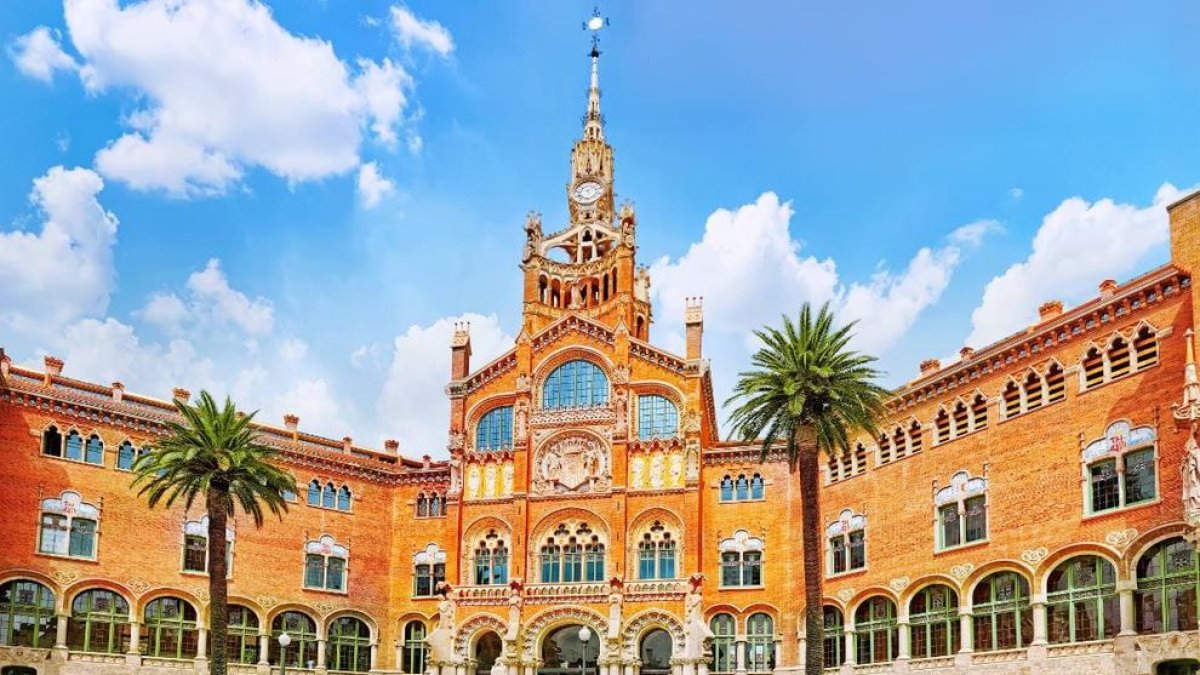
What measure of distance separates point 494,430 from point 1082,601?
37.4m

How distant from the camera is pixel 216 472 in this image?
57.8 m

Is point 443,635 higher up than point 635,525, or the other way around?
point 635,525

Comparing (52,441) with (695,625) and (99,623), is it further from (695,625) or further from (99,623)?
(695,625)

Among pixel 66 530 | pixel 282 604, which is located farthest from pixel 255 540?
pixel 66 530

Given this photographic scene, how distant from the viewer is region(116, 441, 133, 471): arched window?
6669cm

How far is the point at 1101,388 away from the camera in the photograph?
50219 millimetres

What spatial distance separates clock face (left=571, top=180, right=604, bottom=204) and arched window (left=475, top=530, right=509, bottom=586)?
2770 centimetres

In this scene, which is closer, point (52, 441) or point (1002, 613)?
point (1002, 613)

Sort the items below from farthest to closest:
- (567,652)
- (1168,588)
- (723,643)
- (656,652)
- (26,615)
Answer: (567,652) → (656,652) → (723,643) → (26,615) → (1168,588)

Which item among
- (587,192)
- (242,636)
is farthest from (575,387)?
(242,636)

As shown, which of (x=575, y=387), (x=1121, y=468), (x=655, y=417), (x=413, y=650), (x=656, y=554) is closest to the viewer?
(x=1121, y=468)

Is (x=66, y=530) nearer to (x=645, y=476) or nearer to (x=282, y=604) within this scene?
(x=282, y=604)

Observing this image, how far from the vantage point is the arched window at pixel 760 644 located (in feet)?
228

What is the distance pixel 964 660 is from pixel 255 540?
37.6 meters
